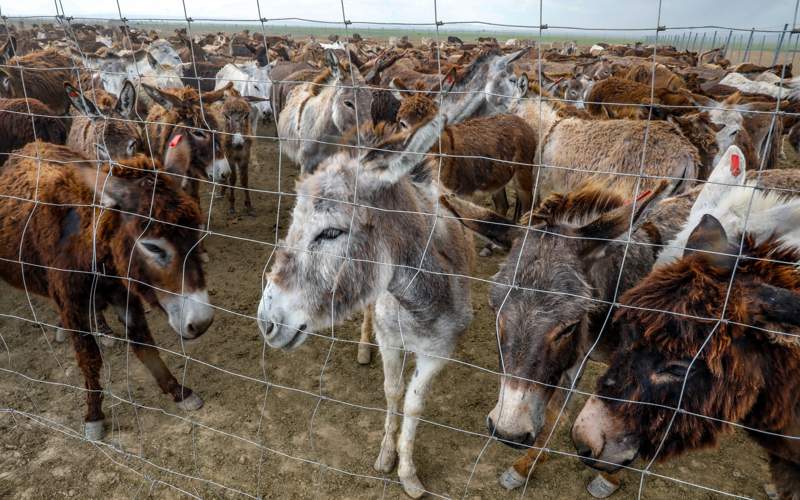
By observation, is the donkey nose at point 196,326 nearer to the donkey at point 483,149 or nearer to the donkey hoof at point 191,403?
the donkey hoof at point 191,403

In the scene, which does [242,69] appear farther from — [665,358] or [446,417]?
[665,358]

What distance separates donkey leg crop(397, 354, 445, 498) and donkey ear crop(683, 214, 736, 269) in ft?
5.15

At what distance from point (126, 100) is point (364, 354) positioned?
449 centimetres

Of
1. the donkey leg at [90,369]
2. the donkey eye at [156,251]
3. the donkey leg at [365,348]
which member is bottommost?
the donkey leg at [365,348]

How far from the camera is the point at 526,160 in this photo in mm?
6305

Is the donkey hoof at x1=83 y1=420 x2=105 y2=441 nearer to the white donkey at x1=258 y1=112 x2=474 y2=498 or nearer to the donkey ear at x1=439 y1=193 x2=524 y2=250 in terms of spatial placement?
the white donkey at x1=258 y1=112 x2=474 y2=498

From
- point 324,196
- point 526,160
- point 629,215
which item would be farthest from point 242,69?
point 629,215

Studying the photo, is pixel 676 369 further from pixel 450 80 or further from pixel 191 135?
pixel 450 80

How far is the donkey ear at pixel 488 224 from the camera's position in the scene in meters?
2.36

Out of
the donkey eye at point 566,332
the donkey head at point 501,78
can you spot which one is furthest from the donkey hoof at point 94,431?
the donkey head at point 501,78

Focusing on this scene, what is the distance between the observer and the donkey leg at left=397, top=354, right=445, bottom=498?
2.86m

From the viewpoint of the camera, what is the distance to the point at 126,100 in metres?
5.70

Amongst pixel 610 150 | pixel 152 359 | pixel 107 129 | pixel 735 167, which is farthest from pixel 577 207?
pixel 107 129

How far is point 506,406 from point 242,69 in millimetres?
12316
